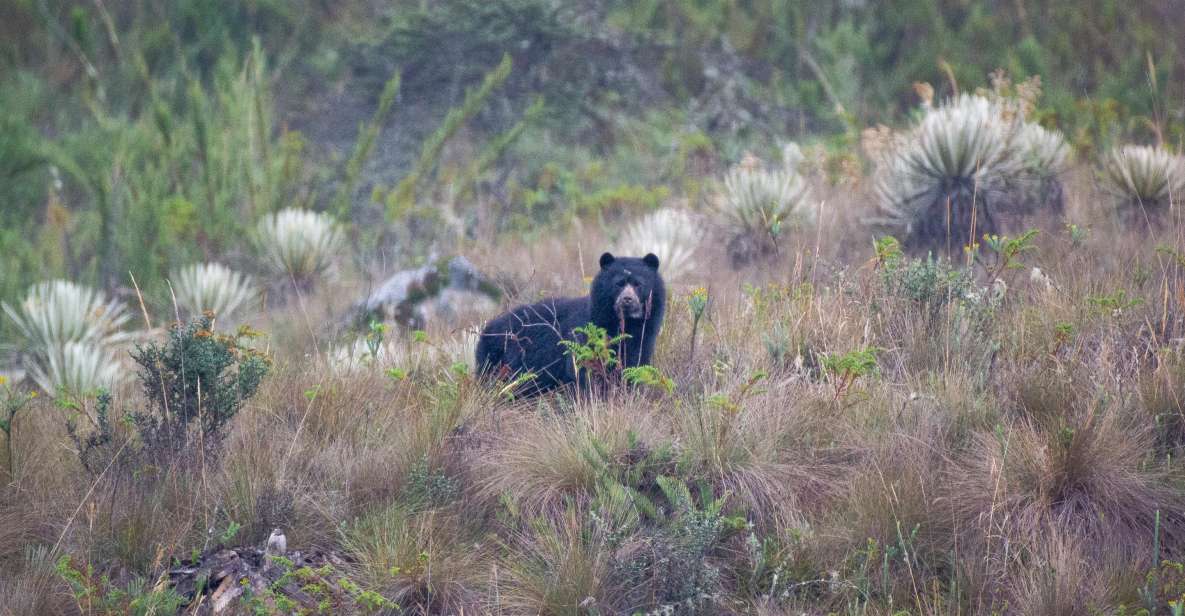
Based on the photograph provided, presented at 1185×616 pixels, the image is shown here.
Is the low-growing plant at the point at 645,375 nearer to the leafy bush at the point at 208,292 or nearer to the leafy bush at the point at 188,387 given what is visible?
the leafy bush at the point at 188,387

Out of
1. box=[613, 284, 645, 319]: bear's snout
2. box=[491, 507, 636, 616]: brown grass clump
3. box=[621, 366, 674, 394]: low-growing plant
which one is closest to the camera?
box=[491, 507, 636, 616]: brown grass clump

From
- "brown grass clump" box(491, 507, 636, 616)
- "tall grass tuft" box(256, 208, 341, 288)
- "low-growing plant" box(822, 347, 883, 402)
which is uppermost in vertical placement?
"tall grass tuft" box(256, 208, 341, 288)

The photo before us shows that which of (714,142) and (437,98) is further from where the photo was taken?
(437,98)

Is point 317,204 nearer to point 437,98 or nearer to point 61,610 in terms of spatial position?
point 437,98

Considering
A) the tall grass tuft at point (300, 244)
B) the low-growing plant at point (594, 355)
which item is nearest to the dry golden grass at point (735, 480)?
the low-growing plant at point (594, 355)

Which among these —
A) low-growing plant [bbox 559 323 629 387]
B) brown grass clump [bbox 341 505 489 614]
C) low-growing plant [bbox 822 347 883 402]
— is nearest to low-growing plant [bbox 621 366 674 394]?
low-growing plant [bbox 559 323 629 387]

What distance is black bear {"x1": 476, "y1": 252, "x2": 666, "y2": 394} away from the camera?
6113mm

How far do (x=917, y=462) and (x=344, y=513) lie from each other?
276 centimetres

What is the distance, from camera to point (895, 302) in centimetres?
662

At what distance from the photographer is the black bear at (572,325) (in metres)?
6.11

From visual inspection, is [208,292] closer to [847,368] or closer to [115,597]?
[115,597]

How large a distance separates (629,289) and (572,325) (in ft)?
2.06

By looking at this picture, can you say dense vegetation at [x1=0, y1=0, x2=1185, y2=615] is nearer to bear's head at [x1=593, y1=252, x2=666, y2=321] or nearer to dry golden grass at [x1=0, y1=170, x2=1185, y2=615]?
dry golden grass at [x1=0, y1=170, x2=1185, y2=615]

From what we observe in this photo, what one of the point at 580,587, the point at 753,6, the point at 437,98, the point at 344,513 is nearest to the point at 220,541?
the point at 344,513
